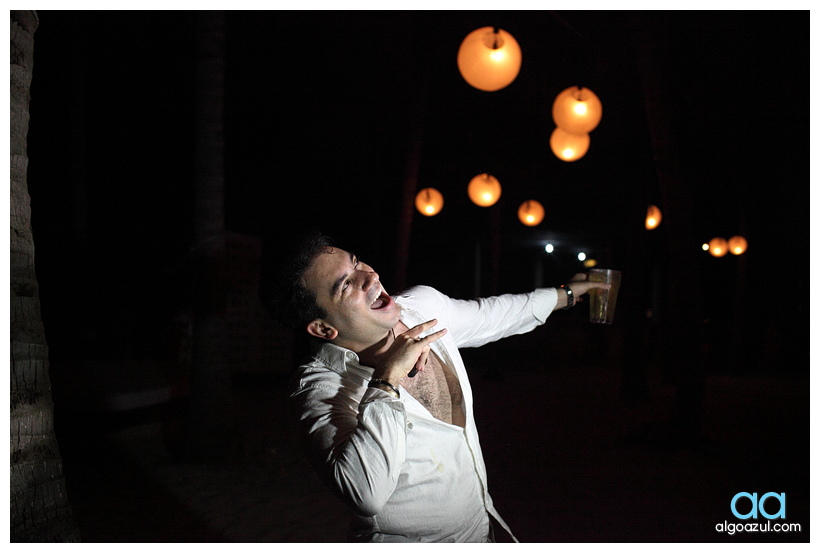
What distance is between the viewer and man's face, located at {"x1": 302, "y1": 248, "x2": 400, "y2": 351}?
1.88 meters

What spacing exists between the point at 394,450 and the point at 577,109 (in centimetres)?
348

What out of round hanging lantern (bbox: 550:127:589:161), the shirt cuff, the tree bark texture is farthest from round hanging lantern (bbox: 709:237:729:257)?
the tree bark texture

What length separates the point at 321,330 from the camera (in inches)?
74.3

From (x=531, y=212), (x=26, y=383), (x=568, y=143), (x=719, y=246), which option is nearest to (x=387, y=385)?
(x=26, y=383)

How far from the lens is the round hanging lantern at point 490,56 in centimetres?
330

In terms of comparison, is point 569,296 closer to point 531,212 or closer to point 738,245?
point 531,212

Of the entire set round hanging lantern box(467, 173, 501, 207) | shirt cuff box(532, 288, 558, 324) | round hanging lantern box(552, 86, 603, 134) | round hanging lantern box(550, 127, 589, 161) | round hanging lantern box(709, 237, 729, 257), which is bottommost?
shirt cuff box(532, 288, 558, 324)

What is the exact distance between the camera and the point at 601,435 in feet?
17.2

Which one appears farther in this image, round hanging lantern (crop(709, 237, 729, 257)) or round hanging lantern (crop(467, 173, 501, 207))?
round hanging lantern (crop(709, 237, 729, 257))

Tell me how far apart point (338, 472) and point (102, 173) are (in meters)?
9.88

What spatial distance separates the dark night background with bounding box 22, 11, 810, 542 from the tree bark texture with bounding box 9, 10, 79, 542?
1.16 m

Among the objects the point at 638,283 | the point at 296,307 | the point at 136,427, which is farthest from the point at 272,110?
the point at 296,307

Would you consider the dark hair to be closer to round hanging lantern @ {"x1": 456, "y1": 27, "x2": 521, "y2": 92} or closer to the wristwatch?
the wristwatch
